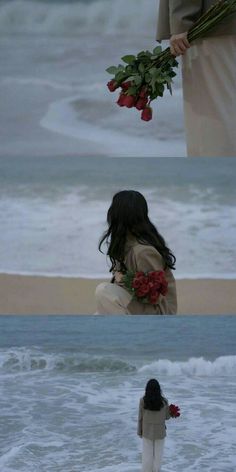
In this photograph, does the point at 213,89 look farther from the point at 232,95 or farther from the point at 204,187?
the point at 204,187

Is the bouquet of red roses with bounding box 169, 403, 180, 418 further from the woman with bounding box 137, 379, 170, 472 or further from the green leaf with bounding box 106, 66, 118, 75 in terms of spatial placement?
the green leaf with bounding box 106, 66, 118, 75

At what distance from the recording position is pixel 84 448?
3.80 m

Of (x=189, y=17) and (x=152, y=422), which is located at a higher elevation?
(x=189, y=17)

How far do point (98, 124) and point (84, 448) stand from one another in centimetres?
102

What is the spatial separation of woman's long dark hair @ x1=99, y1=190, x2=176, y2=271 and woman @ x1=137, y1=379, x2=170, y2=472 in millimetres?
372

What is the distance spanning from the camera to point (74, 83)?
3912 millimetres

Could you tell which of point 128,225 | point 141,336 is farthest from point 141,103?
point 141,336

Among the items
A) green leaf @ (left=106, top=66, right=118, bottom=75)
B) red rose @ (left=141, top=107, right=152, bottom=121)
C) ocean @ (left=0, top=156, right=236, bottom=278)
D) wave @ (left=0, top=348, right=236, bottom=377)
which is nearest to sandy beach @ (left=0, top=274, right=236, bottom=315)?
ocean @ (left=0, top=156, right=236, bottom=278)

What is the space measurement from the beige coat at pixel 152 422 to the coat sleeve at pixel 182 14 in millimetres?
1064

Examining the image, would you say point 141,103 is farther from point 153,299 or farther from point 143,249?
point 153,299

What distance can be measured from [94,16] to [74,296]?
34.7 inches

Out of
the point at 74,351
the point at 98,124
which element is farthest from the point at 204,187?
the point at 74,351

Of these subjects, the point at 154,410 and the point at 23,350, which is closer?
the point at 154,410

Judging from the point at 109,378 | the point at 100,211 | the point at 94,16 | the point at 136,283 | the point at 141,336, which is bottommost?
the point at 109,378
